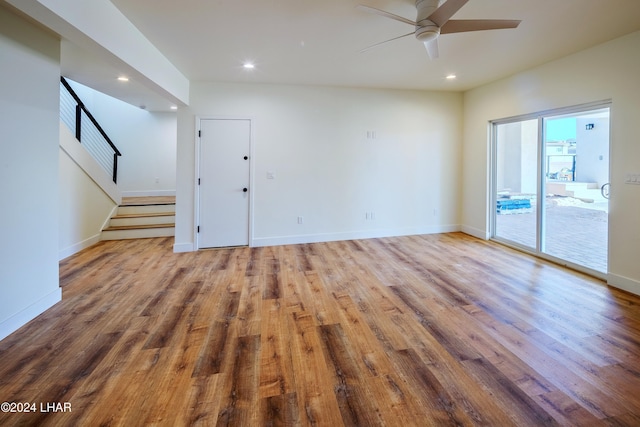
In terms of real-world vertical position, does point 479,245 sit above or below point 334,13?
below

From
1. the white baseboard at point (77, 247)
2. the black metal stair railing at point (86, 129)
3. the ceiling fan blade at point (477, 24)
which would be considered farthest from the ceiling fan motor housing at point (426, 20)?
the black metal stair railing at point (86, 129)

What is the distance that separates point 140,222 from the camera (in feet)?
18.4

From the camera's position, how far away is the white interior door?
15.4ft

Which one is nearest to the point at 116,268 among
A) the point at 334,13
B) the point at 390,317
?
the point at 390,317

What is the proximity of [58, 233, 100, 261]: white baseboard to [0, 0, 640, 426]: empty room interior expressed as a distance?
0.04 m

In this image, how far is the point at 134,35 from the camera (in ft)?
9.40

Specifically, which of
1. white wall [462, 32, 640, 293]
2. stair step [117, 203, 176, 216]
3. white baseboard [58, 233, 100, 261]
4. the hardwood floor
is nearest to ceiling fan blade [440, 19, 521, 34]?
white wall [462, 32, 640, 293]

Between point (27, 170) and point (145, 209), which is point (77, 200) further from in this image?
point (27, 170)

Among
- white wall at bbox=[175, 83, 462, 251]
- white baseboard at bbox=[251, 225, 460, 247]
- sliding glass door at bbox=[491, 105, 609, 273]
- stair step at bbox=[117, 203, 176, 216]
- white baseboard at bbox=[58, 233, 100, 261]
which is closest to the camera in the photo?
sliding glass door at bbox=[491, 105, 609, 273]

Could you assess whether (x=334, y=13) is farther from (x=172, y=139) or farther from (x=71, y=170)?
(x=172, y=139)

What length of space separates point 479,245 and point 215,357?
4.42 meters

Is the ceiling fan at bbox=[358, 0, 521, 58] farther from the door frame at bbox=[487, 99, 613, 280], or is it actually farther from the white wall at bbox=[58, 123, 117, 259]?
the white wall at bbox=[58, 123, 117, 259]

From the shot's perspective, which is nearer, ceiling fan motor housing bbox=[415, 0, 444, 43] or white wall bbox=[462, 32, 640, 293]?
ceiling fan motor housing bbox=[415, 0, 444, 43]

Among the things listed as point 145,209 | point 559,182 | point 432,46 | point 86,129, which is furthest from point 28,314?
point 559,182
